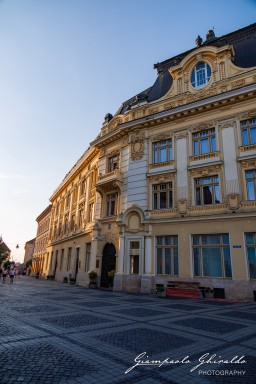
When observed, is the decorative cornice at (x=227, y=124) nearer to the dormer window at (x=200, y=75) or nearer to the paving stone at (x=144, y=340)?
the dormer window at (x=200, y=75)

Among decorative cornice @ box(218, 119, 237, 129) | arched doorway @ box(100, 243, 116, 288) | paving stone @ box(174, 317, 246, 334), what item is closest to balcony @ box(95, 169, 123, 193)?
arched doorway @ box(100, 243, 116, 288)

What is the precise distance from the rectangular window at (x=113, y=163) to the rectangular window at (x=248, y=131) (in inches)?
454

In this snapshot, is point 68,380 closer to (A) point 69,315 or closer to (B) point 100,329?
(B) point 100,329

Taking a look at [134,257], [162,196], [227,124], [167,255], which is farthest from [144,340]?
[227,124]

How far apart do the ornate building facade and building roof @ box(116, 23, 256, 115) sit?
102mm

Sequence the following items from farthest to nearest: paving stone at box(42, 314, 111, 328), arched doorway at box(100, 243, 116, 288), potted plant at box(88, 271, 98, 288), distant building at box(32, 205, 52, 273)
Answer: distant building at box(32, 205, 52, 273) → potted plant at box(88, 271, 98, 288) → arched doorway at box(100, 243, 116, 288) → paving stone at box(42, 314, 111, 328)

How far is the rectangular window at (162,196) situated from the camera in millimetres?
20984

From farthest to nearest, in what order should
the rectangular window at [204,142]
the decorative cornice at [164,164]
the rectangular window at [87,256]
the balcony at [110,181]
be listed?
1. the rectangular window at [87,256]
2. the balcony at [110,181]
3. the decorative cornice at [164,164]
4. the rectangular window at [204,142]

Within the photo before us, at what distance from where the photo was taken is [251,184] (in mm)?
17766

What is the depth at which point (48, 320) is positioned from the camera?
8.42 metres

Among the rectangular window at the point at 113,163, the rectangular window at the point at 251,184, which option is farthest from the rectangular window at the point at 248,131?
the rectangular window at the point at 113,163

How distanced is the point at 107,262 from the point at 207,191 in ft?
35.4

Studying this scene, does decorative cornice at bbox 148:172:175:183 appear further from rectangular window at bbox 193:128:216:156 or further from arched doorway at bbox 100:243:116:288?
arched doorway at bbox 100:243:116:288

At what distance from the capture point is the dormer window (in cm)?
2150
